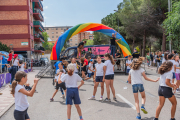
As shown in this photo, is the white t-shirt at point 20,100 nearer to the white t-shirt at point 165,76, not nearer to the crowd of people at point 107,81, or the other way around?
the crowd of people at point 107,81

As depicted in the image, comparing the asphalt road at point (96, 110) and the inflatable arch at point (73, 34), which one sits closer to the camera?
the asphalt road at point (96, 110)

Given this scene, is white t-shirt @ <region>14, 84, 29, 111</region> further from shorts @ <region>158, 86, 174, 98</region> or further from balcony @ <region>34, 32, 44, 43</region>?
balcony @ <region>34, 32, 44, 43</region>

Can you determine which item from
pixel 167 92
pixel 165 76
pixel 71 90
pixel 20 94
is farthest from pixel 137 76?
pixel 20 94

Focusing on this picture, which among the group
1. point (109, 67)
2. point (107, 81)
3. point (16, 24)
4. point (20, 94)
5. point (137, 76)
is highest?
point (16, 24)

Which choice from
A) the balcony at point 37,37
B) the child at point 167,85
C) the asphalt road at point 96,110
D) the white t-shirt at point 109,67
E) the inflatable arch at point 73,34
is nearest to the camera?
the child at point 167,85

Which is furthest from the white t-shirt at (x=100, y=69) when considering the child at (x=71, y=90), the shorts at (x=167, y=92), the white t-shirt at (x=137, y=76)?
the shorts at (x=167, y=92)

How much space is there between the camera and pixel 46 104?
7102mm

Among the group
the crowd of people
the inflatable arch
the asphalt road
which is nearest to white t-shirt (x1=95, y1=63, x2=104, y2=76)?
the crowd of people

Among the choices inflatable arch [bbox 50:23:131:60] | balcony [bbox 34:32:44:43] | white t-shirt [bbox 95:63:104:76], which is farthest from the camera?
balcony [bbox 34:32:44:43]

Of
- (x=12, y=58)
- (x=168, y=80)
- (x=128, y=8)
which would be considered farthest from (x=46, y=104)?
(x=128, y=8)

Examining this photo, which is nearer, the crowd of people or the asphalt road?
the crowd of people

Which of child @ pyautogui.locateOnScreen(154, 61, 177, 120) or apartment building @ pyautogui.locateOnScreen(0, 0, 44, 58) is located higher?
apartment building @ pyautogui.locateOnScreen(0, 0, 44, 58)

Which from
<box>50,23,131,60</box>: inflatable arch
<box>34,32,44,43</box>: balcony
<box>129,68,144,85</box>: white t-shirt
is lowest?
<box>129,68,144,85</box>: white t-shirt

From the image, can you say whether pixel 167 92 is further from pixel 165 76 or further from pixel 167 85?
pixel 165 76
